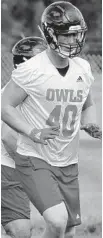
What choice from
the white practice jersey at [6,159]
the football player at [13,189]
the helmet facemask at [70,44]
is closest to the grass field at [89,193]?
the football player at [13,189]

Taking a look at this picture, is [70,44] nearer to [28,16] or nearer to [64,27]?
[64,27]

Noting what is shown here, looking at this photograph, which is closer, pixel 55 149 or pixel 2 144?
pixel 55 149

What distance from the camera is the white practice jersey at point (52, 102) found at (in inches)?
→ 218

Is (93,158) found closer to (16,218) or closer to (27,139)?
(16,218)

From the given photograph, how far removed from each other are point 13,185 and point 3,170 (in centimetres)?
13

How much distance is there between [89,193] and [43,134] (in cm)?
420

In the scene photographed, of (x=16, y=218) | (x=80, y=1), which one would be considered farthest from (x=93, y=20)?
(x=16, y=218)

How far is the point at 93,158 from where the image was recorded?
1186cm

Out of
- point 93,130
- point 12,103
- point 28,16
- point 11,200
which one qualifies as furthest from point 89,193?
point 28,16

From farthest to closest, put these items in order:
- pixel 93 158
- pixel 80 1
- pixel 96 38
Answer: pixel 96 38, pixel 80 1, pixel 93 158

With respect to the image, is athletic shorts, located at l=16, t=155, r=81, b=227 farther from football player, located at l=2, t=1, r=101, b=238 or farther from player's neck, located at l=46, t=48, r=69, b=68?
player's neck, located at l=46, t=48, r=69, b=68

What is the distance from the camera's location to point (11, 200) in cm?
641

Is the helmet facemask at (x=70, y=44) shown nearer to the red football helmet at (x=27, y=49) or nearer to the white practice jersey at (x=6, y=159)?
the red football helmet at (x=27, y=49)

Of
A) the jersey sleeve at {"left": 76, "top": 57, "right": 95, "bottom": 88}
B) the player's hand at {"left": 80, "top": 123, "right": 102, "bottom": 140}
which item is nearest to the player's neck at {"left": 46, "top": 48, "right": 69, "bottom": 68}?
the jersey sleeve at {"left": 76, "top": 57, "right": 95, "bottom": 88}
